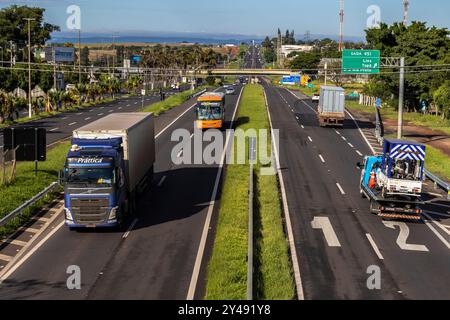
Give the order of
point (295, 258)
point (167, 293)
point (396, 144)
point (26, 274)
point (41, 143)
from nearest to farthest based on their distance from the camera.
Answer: point (167, 293) → point (26, 274) → point (295, 258) → point (396, 144) → point (41, 143)

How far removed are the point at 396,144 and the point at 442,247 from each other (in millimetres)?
5054

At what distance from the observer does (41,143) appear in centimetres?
3009

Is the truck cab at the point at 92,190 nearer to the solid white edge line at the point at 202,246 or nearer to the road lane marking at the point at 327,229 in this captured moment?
the solid white edge line at the point at 202,246

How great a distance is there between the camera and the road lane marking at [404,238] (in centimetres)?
2127

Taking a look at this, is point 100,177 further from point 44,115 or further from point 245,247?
point 44,115

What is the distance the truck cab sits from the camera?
2133 centimetres

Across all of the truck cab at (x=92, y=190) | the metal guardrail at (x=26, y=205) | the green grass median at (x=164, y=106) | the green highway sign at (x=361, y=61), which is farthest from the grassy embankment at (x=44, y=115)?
the truck cab at (x=92, y=190)

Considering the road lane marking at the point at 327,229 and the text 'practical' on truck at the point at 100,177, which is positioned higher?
the text 'practical' on truck at the point at 100,177

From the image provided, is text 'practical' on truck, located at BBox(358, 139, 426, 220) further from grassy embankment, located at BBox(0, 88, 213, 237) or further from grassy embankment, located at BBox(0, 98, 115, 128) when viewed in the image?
grassy embankment, located at BBox(0, 98, 115, 128)

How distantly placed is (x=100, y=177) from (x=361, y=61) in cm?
3892

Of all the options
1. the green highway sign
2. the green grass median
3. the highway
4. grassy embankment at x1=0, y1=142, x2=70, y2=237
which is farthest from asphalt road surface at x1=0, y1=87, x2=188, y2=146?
the green highway sign

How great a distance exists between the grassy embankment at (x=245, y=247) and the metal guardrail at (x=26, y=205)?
8.29 metres
